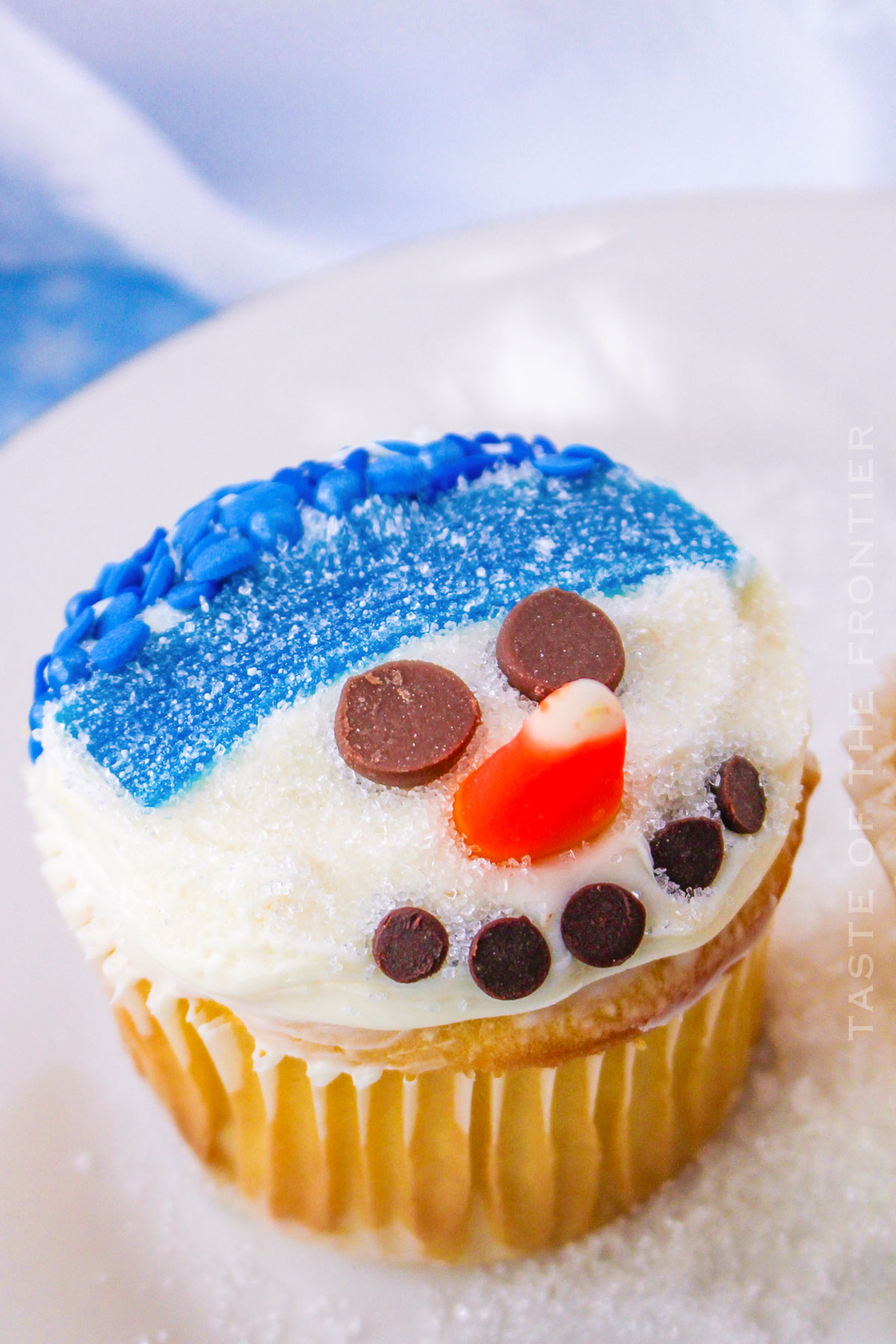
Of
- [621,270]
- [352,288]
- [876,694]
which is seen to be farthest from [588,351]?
[876,694]

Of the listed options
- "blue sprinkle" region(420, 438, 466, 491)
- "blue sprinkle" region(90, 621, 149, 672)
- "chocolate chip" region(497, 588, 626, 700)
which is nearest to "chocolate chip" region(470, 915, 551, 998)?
"chocolate chip" region(497, 588, 626, 700)

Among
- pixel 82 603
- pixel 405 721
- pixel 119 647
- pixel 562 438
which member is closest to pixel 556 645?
pixel 405 721

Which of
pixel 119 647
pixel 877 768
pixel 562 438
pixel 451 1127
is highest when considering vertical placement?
pixel 562 438

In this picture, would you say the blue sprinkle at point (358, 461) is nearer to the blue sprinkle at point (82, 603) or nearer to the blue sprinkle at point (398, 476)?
the blue sprinkle at point (398, 476)

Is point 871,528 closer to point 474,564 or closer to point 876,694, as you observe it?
point 876,694

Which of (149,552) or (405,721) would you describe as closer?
(405,721)

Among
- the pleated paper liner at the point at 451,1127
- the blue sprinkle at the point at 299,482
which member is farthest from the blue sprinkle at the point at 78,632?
the pleated paper liner at the point at 451,1127

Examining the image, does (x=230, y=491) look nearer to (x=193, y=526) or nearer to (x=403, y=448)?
(x=193, y=526)

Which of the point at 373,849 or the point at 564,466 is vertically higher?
the point at 564,466
